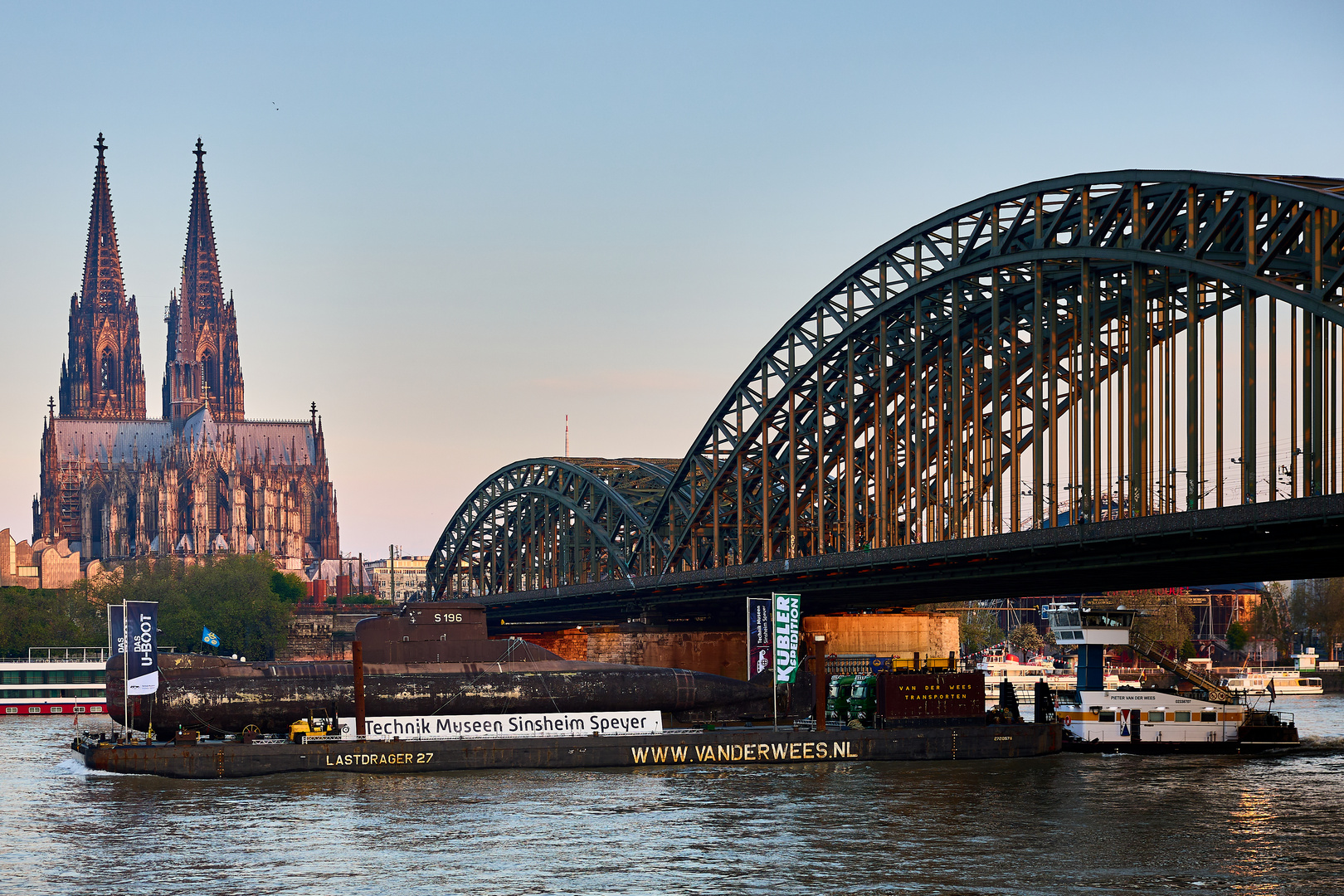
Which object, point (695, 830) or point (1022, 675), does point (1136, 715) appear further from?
point (1022, 675)

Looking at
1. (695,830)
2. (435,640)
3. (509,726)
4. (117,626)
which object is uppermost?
(117,626)

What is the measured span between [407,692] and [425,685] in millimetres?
976

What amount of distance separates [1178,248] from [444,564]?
126 meters

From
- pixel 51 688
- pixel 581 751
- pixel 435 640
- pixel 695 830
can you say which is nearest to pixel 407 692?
pixel 435 640

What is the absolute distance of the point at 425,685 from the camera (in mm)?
75812

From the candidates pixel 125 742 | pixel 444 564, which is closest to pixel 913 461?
pixel 125 742

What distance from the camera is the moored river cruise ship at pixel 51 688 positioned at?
118m

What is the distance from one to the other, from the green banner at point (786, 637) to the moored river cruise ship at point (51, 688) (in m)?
63.6

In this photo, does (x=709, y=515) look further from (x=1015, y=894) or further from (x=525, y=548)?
(x=1015, y=894)

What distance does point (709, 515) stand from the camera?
394 ft

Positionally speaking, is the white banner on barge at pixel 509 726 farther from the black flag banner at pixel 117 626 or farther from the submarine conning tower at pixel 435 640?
the submarine conning tower at pixel 435 640

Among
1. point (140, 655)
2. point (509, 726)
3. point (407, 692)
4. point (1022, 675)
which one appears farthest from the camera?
point (1022, 675)

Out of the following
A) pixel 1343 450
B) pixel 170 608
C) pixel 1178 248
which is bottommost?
pixel 170 608

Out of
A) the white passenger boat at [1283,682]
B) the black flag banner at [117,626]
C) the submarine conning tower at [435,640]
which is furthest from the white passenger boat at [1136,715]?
the white passenger boat at [1283,682]
